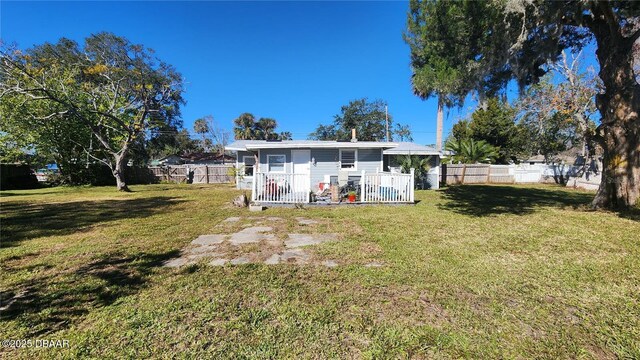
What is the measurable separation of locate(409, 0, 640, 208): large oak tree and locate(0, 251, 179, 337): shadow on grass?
286 inches

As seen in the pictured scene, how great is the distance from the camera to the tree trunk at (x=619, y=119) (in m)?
6.91

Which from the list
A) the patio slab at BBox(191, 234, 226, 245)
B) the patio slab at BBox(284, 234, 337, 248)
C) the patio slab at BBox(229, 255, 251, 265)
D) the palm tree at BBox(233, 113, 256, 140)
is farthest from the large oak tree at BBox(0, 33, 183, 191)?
the palm tree at BBox(233, 113, 256, 140)

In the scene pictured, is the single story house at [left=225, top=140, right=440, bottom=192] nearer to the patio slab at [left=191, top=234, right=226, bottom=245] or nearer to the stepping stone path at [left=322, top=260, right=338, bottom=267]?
the patio slab at [left=191, top=234, right=226, bottom=245]

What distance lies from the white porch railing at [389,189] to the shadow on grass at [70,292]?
22.2ft

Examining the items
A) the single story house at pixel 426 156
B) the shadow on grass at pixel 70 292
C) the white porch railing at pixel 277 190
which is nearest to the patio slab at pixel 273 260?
the shadow on grass at pixel 70 292

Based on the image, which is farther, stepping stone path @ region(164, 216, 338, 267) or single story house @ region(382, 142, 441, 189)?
single story house @ region(382, 142, 441, 189)

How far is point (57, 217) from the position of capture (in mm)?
7633

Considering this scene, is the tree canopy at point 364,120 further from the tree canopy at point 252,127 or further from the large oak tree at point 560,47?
the large oak tree at point 560,47

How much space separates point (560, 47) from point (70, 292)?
42.6ft

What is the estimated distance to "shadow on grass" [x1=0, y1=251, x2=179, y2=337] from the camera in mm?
2635

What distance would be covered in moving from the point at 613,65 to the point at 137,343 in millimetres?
11317

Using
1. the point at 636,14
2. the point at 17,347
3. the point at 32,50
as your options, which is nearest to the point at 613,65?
the point at 636,14

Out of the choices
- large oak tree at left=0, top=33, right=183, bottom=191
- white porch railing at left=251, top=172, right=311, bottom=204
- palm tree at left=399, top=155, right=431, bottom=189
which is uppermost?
large oak tree at left=0, top=33, right=183, bottom=191

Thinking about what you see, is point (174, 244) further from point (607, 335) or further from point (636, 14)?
point (636, 14)
